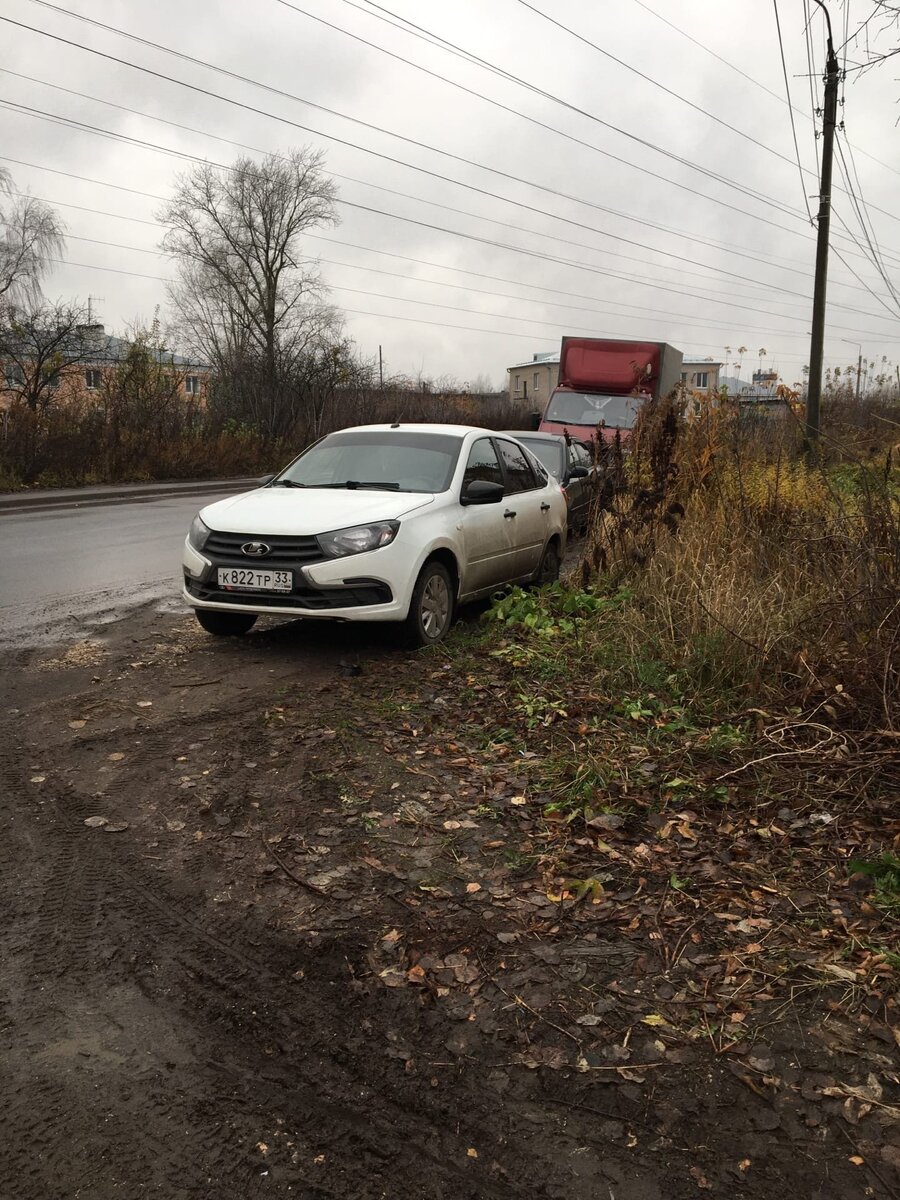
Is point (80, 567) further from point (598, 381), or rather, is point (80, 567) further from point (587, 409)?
point (598, 381)

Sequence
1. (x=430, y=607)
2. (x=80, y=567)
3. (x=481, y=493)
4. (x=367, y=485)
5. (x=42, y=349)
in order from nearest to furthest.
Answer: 1. (x=430, y=607)
2. (x=367, y=485)
3. (x=481, y=493)
4. (x=80, y=567)
5. (x=42, y=349)

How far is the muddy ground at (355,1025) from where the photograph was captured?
7.58ft

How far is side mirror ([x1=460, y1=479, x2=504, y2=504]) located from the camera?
301 inches

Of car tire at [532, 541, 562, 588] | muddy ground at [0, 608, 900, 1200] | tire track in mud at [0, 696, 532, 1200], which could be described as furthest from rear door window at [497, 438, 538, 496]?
tire track in mud at [0, 696, 532, 1200]

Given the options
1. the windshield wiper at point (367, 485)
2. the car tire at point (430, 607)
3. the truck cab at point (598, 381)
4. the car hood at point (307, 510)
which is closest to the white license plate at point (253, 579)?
the car hood at point (307, 510)

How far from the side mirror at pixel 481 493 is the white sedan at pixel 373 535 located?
0.01 metres

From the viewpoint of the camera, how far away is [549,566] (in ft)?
31.9

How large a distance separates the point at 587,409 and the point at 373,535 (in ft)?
40.5

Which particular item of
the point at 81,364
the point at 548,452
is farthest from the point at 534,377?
the point at 548,452

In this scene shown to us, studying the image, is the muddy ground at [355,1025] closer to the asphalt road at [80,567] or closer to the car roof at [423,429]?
the asphalt road at [80,567]

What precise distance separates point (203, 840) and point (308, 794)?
0.62 m

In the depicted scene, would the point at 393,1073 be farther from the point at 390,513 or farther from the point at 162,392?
the point at 162,392

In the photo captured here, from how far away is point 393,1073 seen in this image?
265 centimetres

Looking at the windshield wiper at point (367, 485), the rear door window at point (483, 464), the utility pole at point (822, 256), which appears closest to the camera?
the windshield wiper at point (367, 485)
